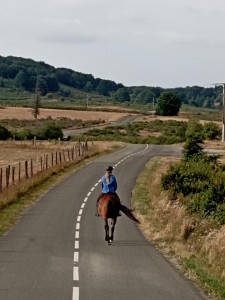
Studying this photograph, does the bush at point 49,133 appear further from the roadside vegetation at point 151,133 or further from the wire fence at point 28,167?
the wire fence at point 28,167

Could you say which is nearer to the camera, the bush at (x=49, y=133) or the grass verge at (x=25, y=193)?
the grass verge at (x=25, y=193)

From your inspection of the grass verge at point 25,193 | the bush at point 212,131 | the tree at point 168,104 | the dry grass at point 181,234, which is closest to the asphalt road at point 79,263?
the grass verge at point 25,193

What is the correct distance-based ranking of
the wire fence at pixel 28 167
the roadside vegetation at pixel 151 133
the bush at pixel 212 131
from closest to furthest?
the wire fence at pixel 28 167
the roadside vegetation at pixel 151 133
the bush at pixel 212 131

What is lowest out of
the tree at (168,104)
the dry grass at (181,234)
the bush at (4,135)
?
the bush at (4,135)

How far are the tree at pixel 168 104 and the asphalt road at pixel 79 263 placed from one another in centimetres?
15457

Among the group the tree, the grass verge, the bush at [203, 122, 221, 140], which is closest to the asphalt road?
the grass verge

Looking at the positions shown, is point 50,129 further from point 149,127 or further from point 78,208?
point 78,208

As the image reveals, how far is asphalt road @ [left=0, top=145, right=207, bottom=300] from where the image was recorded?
11961mm

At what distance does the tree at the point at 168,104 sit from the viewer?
178 m

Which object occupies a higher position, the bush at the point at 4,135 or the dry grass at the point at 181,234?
the dry grass at the point at 181,234

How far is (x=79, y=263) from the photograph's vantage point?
14.8 meters

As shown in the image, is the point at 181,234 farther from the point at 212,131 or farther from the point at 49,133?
the point at 212,131

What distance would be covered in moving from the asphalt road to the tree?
6086 inches

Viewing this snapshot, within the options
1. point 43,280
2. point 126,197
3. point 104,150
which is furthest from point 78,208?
point 104,150
